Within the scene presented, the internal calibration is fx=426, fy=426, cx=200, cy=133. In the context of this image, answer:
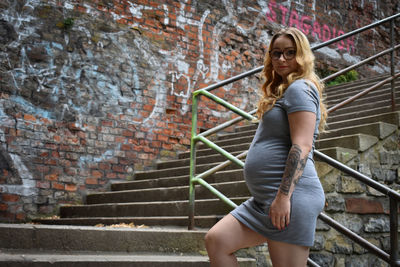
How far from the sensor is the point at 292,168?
154 cm

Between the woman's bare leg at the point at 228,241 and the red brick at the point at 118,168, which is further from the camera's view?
the red brick at the point at 118,168

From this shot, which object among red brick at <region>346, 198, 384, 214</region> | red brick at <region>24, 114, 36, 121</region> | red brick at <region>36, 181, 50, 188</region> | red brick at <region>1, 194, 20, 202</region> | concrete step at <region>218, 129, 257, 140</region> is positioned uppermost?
red brick at <region>24, 114, 36, 121</region>

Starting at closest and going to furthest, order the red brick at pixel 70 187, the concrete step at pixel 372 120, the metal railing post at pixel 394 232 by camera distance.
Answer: the metal railing post at pixel 394 232, the concrete step at pixel 372 120, the red brick at pixel 70 187

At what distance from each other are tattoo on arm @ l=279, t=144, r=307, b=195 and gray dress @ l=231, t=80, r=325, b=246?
0.14ft

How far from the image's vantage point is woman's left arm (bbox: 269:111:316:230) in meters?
1.52

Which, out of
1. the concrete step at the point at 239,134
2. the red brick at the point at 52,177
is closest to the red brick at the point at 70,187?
the red brick at the point at 52,177

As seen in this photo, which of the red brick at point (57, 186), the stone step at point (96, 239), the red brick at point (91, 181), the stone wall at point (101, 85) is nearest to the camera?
the stone step at point (96, 239)

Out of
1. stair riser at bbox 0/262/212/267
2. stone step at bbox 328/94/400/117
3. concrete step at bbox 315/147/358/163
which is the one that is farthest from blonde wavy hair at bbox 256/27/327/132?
stone step at bbox 328/94/400/117

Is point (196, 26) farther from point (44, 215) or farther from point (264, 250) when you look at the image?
point (264, 250)

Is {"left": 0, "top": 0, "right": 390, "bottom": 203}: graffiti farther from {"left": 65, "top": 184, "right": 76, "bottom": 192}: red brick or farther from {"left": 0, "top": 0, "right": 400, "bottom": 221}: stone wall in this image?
{"left": 65, "top": 184, "right": 76, "bottom": 192}: red brick

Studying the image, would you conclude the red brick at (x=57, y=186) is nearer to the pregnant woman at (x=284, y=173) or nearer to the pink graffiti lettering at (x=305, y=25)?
the pregnant woman at (x=284, y=173)

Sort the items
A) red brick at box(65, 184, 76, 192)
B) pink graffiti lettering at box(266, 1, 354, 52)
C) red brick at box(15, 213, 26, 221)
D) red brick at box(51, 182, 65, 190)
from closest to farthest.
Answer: red brick at box(15, 213, 26, 221), red brick at box(51, 182, 65, 190), red brick at box(65, 184, 76, 192), pink graffiti lettering at box(266, 1, 354, 52)

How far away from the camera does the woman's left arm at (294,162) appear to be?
152cm

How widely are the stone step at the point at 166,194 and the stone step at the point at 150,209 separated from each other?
0.19 metres
